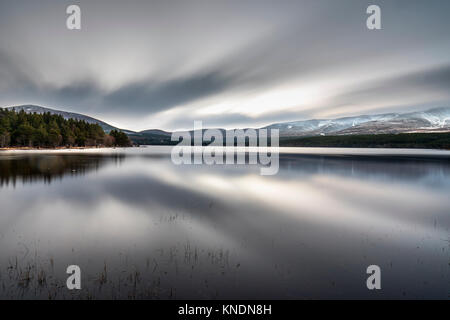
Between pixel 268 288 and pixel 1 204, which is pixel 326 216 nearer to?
pixel 268 288

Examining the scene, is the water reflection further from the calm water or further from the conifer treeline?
the conifer treeline

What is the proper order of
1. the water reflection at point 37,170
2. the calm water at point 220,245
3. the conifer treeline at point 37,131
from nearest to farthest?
1. the calm water at point 220,245
2. the water reflection at point 37,170
3. the conifer treeline at point 37,131

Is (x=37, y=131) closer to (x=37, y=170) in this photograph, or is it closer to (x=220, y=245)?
(x=37, y=170)

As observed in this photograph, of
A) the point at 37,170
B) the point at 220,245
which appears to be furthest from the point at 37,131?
the point at 220,245

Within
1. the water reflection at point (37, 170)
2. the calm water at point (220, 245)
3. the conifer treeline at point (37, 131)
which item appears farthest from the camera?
the conifer treeline at point (37, 131)

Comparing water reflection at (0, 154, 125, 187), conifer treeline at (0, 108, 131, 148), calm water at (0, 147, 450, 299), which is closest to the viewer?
calm water at (0, 147, 450, 299)

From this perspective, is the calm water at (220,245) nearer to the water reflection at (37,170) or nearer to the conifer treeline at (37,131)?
the water reflection at (37,170)

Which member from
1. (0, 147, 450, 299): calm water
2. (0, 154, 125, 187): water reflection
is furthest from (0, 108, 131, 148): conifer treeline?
(0, 147, 450, 299): calm water

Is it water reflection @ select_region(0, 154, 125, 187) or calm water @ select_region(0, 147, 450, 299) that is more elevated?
water reflection @ select_region(0, 154, 125, 187)

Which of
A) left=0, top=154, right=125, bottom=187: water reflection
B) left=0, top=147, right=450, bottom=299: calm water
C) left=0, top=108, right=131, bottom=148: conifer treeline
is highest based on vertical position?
left=0, top=108, right=131, bottom=148: conifer treeline

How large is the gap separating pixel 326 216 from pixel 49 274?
12.4m

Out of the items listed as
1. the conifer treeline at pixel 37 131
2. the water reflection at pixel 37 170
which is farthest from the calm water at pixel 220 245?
the conifer treeline at pixel 37 131

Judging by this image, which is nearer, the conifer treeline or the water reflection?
the water reflection
